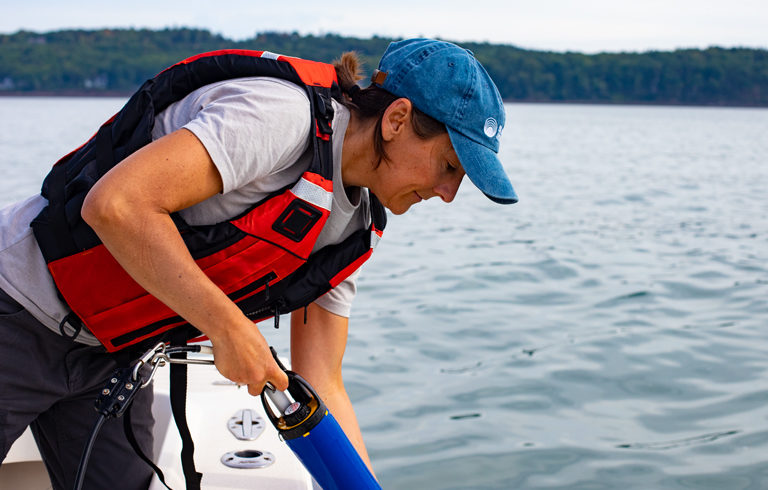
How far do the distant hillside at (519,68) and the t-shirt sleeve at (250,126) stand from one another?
205 ft

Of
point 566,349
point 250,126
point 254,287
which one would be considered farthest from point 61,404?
point 566,349

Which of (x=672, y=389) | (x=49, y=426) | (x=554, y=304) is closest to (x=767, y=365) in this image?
(x=672, y=389)

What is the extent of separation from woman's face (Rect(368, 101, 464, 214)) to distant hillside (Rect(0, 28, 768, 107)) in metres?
62.1

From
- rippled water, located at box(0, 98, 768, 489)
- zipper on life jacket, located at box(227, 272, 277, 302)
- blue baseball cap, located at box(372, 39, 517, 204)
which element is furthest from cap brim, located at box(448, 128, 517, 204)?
rippled water, located at box(0, 98, 768, 489)

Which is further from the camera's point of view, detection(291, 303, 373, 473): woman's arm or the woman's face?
detection(291, 303, 373, 473): woman's arm

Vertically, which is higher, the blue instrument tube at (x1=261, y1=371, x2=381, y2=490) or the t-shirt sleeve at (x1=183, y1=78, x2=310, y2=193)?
the t-shirt sleeve at (x1=183, y1=78, x2=310, y2=193)

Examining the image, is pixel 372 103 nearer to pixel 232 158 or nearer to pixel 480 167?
pixel 480 167

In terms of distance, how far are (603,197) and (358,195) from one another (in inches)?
475

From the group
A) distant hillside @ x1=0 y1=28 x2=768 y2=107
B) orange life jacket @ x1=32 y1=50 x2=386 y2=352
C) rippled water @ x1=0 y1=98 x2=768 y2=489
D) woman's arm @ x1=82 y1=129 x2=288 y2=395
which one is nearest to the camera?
woman's arm @ x1=82 y1=129 x2=288 y2=395

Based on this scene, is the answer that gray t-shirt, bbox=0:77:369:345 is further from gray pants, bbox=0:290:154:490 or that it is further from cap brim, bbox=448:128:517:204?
cap brim, bbox=448:128:517:204

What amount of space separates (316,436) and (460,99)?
2.59 feet

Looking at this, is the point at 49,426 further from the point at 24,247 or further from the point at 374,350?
the point at 374,350

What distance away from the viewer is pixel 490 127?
1907mm

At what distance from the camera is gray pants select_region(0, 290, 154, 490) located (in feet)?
6.17
